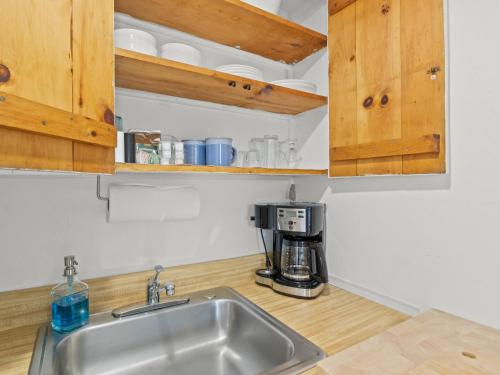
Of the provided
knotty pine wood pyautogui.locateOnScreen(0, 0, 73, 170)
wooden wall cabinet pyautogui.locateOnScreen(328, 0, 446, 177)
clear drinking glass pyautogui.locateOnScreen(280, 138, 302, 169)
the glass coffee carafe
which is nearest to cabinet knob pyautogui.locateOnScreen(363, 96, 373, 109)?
wooden wall cabinet pyautogui.locateOnScreen(328, 0, 446, 177)

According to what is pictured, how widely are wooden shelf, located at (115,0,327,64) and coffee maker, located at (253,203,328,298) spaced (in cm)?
75

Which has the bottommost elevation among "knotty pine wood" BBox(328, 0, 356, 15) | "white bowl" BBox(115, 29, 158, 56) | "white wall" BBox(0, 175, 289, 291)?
"white wall" BBox(0, 175, 289, 291)

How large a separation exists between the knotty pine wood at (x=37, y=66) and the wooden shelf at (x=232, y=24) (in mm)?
554

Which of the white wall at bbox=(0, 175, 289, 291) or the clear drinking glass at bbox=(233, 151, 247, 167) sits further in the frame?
the clear drinking glass at bbox=(233, 151, 247, 167)

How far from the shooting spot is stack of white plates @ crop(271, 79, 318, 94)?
1.23m

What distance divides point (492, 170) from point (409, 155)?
23 cm

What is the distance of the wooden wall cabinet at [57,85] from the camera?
0.49 meters

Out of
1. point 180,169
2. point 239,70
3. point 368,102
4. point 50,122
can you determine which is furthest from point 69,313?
point 368,102

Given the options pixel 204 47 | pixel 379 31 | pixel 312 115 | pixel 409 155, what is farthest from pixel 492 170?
pixel 204 47

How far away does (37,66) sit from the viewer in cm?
53

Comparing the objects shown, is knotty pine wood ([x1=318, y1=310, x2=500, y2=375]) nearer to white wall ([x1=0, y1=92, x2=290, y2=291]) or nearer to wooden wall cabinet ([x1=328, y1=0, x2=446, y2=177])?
wooden wall cabinet ([x1=328, y1=0, x2=446, y2=177])

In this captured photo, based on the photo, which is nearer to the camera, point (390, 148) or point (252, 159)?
point (390, 148)

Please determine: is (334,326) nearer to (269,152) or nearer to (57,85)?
(269,152)

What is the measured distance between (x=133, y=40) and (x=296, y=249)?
39.6 inches
